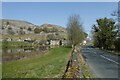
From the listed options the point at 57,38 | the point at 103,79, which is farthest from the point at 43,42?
the point at 103,79

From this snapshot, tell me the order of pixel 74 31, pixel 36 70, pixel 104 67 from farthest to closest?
1. pixel 74 31
2. pixel 104 67
3. pixel 36 70

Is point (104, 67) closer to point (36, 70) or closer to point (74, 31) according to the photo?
point (36, 70)

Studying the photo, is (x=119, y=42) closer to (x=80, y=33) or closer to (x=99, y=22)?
(x=80, y=33)

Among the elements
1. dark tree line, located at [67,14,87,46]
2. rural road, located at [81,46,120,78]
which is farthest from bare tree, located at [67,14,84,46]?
rural road, located at [81,46,120,78]

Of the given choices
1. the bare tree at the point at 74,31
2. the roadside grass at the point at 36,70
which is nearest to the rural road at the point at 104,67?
the roadside grass at the point at 36,70

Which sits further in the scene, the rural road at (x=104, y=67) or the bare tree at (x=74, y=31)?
the bare tree at (x=74, y=31)

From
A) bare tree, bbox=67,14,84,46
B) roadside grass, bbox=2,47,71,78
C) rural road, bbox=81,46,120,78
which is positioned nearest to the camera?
roadside grass, bbox=2,47,71,78

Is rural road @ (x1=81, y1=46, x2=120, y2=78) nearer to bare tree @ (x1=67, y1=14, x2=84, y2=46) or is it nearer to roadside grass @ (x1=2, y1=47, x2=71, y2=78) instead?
roadside grass @ (x1=2, y1=47, x2=71, y2=78)

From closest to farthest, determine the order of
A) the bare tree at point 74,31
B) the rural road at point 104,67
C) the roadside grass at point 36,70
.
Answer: the roadside grass at point 36,70 → the rural road at point 104,67 → the bare tree at point 74,31

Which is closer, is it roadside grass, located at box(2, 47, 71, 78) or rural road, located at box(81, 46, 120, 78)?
roadside grass, located at box(2, 47, 71, 78)

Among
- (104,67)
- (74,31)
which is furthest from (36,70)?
(74,31)

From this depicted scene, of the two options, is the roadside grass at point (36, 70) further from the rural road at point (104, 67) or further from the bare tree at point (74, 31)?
the bare tree at point (74, 31)

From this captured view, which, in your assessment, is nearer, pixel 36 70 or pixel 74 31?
pixel 36 70

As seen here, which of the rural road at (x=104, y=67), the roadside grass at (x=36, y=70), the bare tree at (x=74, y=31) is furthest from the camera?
the bare tree at (x=74, y=31)
